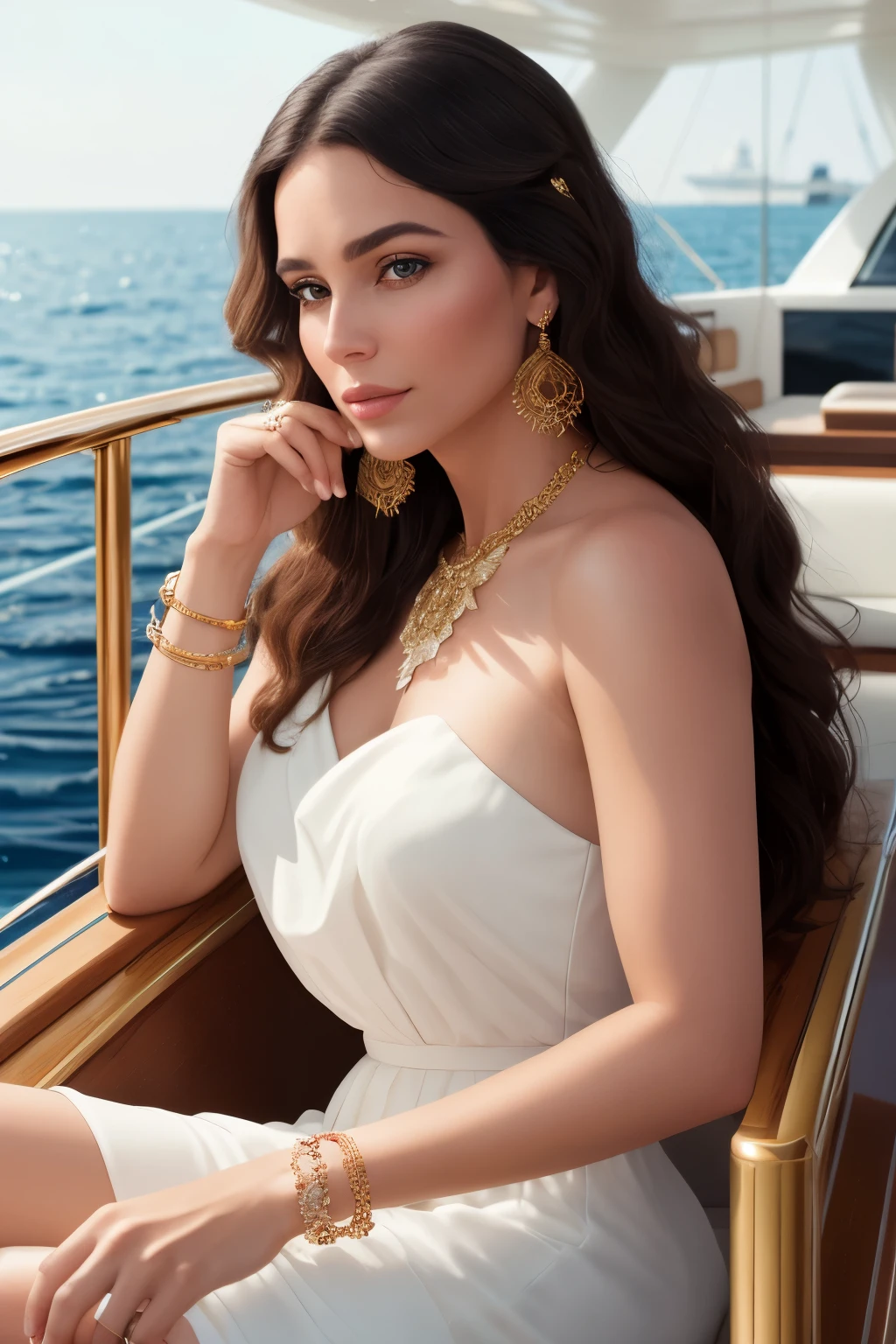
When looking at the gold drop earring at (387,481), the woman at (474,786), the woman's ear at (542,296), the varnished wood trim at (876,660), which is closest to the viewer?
the woman at (474,786)

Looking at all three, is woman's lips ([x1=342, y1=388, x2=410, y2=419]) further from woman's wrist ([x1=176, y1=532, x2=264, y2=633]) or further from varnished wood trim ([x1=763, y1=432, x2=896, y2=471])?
varnished wood trim ([x1=763, y1=432, x2=896, y2=471])

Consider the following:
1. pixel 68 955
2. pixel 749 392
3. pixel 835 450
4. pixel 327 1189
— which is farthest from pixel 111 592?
pixel 749 392

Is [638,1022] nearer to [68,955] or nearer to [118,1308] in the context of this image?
[118,1308]

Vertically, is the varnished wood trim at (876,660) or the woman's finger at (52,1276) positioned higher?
the woman's finger at (52,1276)

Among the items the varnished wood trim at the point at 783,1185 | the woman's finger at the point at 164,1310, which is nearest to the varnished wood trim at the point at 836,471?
the varnished wood trim at the point at 783,1185

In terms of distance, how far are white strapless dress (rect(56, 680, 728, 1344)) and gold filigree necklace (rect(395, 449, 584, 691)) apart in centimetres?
14

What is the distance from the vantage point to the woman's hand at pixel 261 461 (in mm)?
1462

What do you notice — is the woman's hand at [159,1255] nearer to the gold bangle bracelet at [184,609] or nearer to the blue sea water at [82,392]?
the blue sea water at [82,392]

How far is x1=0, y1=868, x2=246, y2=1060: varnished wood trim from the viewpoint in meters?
1.27

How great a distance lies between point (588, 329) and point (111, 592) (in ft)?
2.40

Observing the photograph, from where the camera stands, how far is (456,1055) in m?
1.27

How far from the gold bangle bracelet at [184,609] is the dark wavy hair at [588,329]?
0.27 feet

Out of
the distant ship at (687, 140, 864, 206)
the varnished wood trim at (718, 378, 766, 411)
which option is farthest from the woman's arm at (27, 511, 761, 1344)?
the distant ship at (687, 140, 864, 206)

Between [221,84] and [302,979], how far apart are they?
47952 mm
